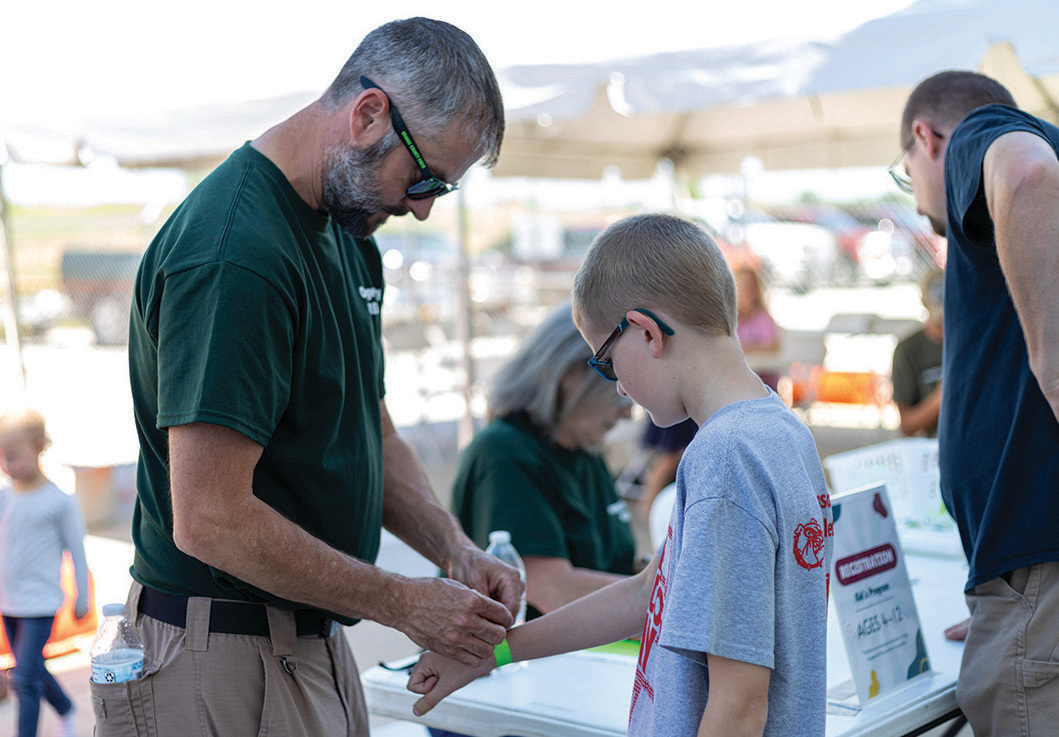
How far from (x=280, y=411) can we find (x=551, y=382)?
1.28m

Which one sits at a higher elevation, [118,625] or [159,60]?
[159,60]

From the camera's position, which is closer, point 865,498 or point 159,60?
point 865,498

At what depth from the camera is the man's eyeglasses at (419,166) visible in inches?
63.5

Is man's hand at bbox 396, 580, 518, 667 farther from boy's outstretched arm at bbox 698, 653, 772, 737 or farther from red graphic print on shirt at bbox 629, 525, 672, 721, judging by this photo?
boy's outstretched arm at bbox 698, 653, 772, 737

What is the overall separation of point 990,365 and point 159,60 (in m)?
7.53

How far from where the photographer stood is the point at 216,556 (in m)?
1.45

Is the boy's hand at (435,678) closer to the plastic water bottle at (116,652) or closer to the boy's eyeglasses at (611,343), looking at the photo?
the plastic water bottle at (116,652)

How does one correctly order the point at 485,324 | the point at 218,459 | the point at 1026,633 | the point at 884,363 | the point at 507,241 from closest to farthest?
the point at 218,459
the point at 1026,633
the point at 485,324
the point at 884,363
the point at 507,241

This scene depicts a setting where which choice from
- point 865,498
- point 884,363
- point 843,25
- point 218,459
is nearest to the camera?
point 218,459

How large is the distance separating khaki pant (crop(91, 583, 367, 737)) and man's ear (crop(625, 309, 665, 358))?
77 cm

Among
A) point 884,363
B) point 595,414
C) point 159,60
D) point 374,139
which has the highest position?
point 159,60

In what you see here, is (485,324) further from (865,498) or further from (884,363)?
(865,498)

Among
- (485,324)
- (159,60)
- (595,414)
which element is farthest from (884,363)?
(595,414)

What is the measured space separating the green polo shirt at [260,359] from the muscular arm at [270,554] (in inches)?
1.9
